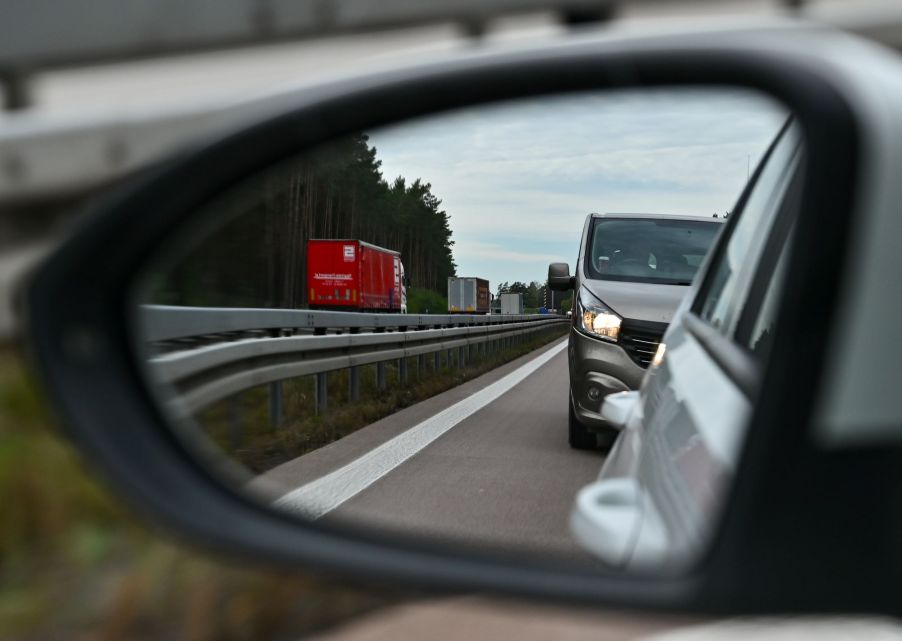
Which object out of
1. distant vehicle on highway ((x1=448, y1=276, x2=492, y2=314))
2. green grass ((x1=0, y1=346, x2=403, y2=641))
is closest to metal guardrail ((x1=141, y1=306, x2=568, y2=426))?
green grass ((x1=0, y1=346, x2=403, y2=641))

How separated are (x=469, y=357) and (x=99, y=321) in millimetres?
16669

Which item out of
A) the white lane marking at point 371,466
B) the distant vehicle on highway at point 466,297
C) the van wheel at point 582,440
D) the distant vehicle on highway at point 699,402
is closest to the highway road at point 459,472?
the white lane marking at point 371,466

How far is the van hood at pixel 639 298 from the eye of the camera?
5.86 meters

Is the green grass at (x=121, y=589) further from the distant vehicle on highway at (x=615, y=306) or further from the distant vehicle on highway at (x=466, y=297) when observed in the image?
the distant vehicle on highway at (x=466, y=297)

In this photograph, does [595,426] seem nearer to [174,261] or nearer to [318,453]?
[318,453]

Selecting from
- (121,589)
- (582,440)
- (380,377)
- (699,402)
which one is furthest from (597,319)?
(699,402)

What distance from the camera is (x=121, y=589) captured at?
380cm

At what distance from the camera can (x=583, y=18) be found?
1534 millimetres

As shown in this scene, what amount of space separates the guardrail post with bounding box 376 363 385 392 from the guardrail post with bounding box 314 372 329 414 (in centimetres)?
207

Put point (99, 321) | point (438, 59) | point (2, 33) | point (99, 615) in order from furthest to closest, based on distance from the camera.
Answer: point (2, 33) < point (99, 615) < point (99, 321) < point (438, 59)

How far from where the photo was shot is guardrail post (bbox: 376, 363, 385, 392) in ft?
36.6

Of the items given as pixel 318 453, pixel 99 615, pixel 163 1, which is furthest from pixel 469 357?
pixel 99 615

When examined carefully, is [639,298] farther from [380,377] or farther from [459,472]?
[380,377]

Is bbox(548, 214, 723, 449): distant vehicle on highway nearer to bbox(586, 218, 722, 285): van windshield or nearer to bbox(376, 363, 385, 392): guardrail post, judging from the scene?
bbox(586, 218, 722, 285): van windshield
